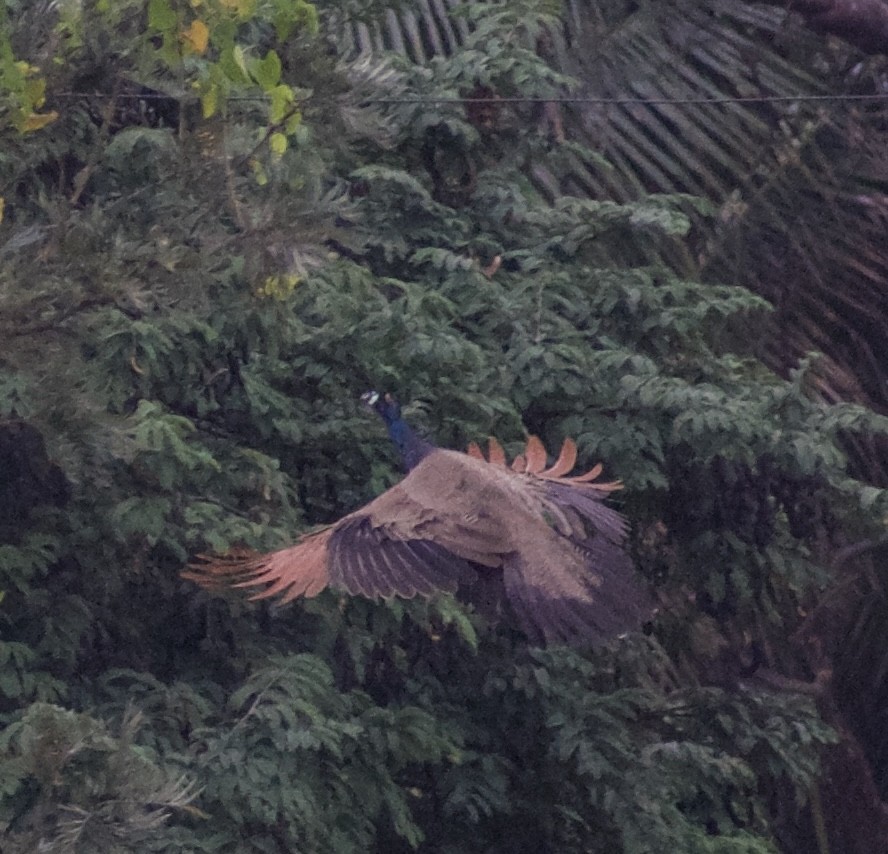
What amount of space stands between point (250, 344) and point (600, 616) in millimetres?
1234

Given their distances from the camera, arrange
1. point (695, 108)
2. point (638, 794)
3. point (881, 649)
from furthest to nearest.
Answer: point (881, 649), point (695, 108), point (638, 794)

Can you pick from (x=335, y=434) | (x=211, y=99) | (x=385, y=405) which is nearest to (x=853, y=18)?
(x=385, y=405)

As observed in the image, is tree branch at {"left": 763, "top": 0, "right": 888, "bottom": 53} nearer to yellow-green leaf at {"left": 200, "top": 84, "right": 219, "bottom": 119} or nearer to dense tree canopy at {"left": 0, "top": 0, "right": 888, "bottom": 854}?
dense tree canopy at {"left": 0, "top": 0, "right": 888, "bottom": 854}

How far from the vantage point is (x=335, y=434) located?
15.7 feet

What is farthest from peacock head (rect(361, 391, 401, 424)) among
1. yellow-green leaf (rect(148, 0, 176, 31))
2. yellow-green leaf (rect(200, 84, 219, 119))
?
yellow-green leaf (rect(148, 0, 176, 31))

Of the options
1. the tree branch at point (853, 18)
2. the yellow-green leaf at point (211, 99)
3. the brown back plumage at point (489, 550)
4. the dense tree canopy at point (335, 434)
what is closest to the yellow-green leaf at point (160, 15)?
the dense tree canopy at point (335, 434)

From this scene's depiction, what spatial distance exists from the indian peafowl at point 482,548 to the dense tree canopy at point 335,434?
196 mm

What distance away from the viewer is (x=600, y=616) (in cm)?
423

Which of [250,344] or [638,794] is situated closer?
[250,344]

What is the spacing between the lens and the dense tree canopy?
3777 mm

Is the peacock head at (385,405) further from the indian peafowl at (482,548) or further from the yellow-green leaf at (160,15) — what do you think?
the yellow-green leaf at (160,15)

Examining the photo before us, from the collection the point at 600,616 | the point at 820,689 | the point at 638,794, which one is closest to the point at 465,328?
the point at 600,616

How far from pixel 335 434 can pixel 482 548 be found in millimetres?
686

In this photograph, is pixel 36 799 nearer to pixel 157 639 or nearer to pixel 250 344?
pixel 157 639
